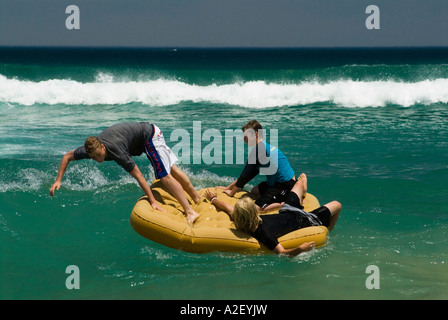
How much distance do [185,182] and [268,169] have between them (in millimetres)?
1134

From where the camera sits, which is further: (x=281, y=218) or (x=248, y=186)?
(x=248, y=186)

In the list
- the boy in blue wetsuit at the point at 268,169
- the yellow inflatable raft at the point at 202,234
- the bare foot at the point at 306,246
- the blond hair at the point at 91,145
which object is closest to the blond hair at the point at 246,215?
the yellow inflatable raft at the point at 202,234

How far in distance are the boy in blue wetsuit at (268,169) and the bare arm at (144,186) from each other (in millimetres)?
1232

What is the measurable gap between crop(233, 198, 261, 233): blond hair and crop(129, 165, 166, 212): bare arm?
3.60 feet

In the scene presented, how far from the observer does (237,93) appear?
2303cm

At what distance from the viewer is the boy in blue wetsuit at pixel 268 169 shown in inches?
261

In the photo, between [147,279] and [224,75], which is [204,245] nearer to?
[147,279]

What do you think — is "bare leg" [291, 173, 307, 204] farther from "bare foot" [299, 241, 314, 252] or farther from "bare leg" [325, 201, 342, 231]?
"bare foot" [299, 241, 314, 252]

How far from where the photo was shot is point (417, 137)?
13.2m

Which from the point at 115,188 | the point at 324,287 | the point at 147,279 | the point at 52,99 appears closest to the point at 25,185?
the point at 115,188

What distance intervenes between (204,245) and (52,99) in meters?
18.8
